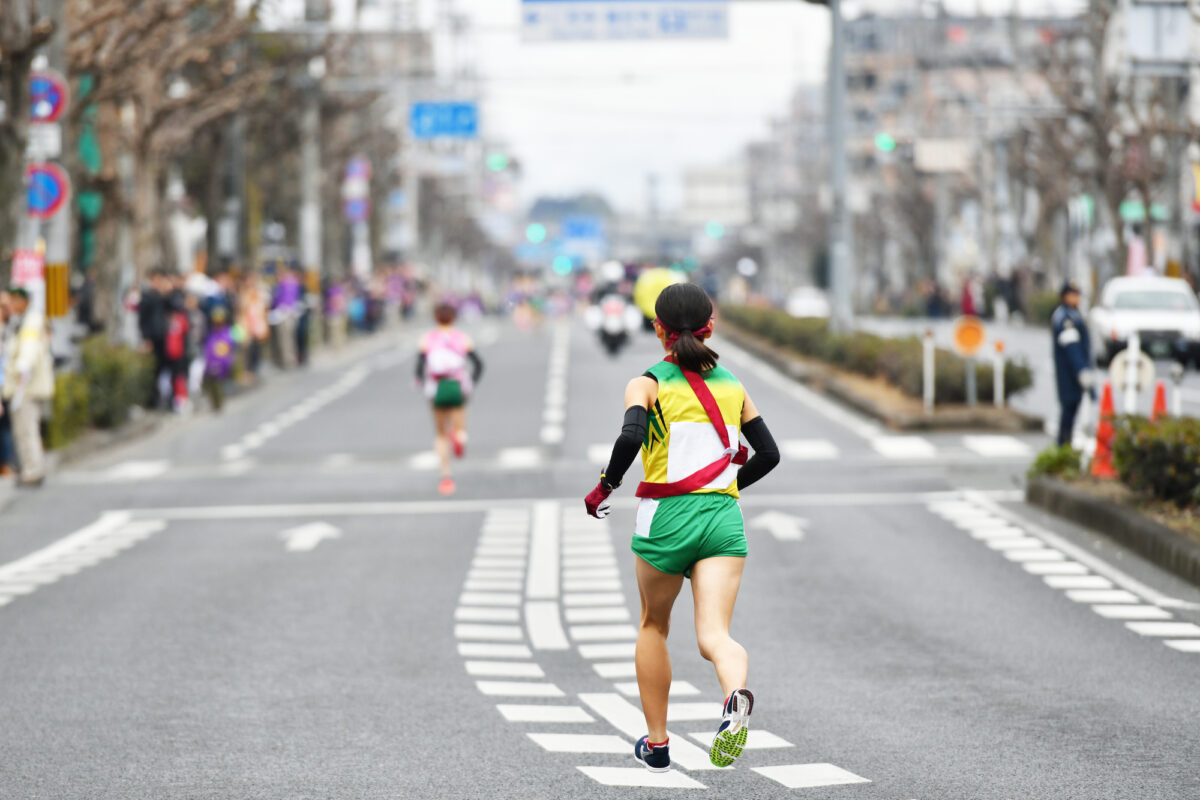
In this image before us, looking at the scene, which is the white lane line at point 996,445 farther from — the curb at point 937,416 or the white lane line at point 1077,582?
the white lane line at point 1077,582

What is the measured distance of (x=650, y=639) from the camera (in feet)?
23.5

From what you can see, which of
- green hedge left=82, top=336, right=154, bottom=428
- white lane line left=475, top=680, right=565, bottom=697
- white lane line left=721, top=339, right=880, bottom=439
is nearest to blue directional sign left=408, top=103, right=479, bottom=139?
white lane line left=721, top=339, right=880, bottom=439

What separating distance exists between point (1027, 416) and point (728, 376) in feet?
59.7

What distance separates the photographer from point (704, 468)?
22.9ft

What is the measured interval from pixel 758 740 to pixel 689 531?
1385mm

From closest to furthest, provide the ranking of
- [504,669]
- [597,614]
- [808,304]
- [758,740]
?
Answer: [758,740] → [504,669] → [597,614] → [808,304]

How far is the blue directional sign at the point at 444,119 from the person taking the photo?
2312 inches

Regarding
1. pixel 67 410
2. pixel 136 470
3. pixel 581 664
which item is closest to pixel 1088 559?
pixel 581 664

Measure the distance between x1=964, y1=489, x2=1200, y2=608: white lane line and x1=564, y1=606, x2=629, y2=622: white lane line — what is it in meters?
2.86

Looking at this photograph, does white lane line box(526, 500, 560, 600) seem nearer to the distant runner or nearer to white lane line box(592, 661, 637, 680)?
the distant runner

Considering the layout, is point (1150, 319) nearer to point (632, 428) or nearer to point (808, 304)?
point (632, 428)

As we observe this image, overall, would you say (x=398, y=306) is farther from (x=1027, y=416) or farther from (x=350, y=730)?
(x=350, y=730)

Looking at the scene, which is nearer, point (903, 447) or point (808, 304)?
point (903, 447)

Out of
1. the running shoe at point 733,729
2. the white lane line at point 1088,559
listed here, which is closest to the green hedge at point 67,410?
the white lane line at point 1088,559
